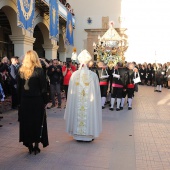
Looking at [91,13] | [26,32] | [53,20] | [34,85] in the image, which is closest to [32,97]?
[34,85]

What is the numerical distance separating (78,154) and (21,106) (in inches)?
53.6

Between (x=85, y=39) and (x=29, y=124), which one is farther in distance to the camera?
(x=85, y=39)

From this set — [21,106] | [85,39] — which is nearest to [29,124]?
[21,106]

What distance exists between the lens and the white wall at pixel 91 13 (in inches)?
973

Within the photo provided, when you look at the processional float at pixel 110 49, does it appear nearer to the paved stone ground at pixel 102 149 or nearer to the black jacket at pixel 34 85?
the paved stone ground at pixel 102 149

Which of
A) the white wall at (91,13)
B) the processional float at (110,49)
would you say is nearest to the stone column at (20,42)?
the processional float at (110,49)

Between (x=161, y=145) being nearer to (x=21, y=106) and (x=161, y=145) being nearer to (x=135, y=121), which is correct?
(x=135, y=121)

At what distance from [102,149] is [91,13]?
70.3 feet

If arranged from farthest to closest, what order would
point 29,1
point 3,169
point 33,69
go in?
point 29,1 → point 33,69 → point 3,169

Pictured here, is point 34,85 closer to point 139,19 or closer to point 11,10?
point 11,10

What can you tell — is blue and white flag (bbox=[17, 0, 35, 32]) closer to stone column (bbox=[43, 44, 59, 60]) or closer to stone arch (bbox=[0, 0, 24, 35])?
stone arch (bbox=[0, 0, 24, 35])

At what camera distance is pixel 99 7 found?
24781 millimetres

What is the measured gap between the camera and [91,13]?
81.7 feet

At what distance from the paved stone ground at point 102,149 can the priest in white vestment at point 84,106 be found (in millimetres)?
248
